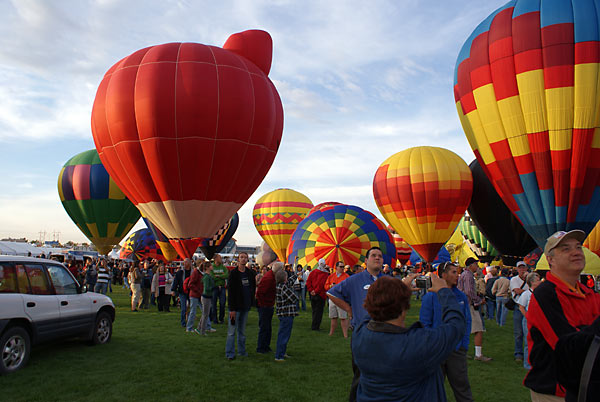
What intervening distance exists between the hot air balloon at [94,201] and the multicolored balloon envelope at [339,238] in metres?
11.9

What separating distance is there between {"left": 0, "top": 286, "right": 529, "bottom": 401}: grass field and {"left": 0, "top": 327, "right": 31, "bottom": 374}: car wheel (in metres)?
0.15

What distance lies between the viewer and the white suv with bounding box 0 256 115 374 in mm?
6234

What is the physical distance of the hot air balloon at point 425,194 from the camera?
21.4 metres

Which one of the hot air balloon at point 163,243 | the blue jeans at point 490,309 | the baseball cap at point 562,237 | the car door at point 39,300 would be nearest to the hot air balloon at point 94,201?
the hot air balloon at point 163,243

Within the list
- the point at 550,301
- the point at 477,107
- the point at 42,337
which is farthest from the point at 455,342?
the point at 477,107

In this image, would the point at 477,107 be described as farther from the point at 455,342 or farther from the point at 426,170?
the point at 455,342

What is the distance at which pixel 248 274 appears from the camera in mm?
8250

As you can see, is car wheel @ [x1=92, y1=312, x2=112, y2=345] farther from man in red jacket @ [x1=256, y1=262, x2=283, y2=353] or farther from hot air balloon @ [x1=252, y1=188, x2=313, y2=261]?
hot air balloon @ [x1=252, y1=188, x2=313, y2=261]

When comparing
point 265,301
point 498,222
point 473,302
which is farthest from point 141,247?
point 473,302

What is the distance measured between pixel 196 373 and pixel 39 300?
9.07 ft

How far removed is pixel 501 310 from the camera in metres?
12.7

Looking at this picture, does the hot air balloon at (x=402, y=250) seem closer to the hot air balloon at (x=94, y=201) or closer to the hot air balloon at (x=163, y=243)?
the hot air balloon at (x=163, y=243)

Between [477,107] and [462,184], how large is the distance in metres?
5.91

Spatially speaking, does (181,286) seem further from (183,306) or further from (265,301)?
(265,301)
